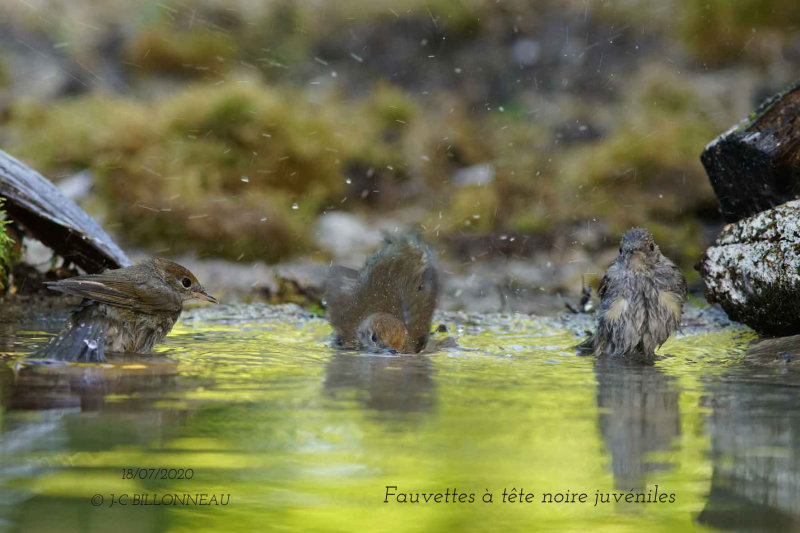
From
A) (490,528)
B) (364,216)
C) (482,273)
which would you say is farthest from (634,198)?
(490,528)

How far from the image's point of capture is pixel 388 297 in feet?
22.1

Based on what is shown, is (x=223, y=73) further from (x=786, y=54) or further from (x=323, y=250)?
(x=786, y=54)

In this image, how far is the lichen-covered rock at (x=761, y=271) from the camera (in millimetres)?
5930

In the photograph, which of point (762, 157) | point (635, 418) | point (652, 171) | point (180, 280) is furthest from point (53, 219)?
point (652, 171)

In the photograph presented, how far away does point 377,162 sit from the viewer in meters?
12.1

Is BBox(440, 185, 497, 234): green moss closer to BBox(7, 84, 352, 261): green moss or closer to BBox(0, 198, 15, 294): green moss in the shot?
BBox(7, 84, 352, 261): green moss

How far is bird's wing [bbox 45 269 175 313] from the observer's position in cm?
508

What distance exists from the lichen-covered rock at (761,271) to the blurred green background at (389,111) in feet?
10.4

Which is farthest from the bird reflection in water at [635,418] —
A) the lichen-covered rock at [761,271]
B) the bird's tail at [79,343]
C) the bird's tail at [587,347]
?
the bird's tail at [79,343]

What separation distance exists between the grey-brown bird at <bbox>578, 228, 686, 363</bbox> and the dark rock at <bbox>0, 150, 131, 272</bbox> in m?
3.55

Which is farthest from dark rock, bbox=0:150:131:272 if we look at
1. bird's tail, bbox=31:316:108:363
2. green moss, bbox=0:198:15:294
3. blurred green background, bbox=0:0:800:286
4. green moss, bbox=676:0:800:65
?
green moss, bbox=676:0:800:65

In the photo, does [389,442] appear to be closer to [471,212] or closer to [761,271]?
[761,271]

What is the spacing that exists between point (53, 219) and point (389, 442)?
445 cm

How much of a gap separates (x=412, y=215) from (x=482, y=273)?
2080mm
